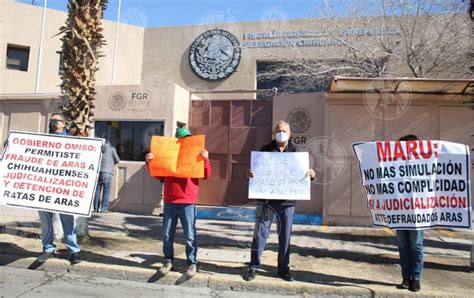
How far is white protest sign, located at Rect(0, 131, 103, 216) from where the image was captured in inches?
221

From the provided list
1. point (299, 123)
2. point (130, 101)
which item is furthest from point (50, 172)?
point (299, 123)

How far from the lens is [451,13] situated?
423 inches

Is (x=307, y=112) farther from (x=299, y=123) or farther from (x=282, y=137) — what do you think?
(x=282, y=137)

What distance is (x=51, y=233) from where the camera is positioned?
584 centimetres

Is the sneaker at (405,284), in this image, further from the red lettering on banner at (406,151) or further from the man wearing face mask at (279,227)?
the red lettering on banner at (406,151)

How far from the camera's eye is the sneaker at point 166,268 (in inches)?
207

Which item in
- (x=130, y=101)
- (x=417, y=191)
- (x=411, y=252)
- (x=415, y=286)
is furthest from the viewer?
(x=130, y=101)

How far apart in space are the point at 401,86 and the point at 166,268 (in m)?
6.24

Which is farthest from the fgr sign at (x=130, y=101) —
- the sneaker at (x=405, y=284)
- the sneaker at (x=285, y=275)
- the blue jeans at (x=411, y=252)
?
the sneaker at (x=405, y=284)

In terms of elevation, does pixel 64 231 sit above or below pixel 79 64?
below

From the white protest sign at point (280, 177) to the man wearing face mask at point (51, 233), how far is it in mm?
2520

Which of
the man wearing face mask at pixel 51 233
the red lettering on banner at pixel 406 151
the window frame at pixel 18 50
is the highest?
the window frame at pixel 18 50

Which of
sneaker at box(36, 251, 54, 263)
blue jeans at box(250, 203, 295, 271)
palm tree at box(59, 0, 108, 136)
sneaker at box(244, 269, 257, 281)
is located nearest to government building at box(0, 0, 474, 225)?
palm tree at box(59, 0, 108, 136)

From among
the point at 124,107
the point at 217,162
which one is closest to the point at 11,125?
the point at 124,107
